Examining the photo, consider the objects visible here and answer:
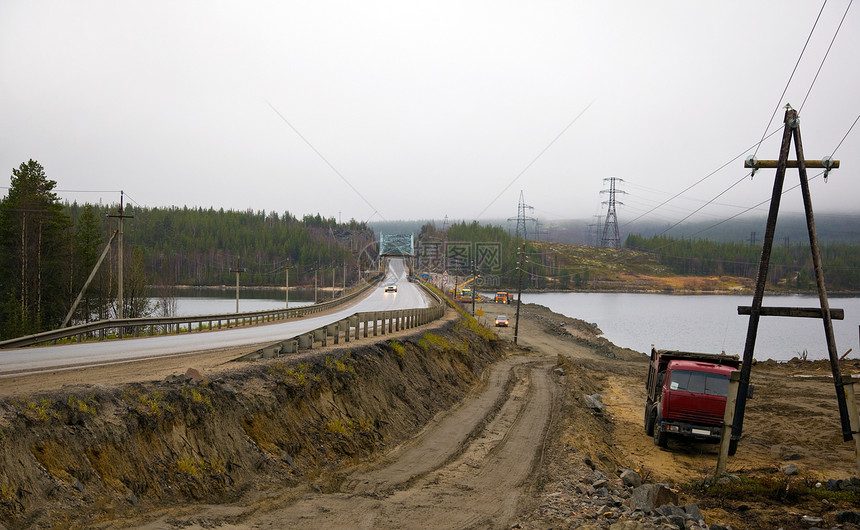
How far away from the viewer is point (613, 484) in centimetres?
1366

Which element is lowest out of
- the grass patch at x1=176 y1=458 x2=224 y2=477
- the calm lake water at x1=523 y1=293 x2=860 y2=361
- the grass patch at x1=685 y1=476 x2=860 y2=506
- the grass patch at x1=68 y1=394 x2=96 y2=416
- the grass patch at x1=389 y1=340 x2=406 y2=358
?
the calm lake water at x1=523 y1=293 x2=860 y2=361

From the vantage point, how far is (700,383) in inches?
799

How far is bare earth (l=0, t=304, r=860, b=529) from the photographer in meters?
10.1

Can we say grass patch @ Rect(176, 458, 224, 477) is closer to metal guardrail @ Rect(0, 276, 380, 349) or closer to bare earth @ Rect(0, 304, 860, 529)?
bare earth @ Rect(0, 304, 860, 529)

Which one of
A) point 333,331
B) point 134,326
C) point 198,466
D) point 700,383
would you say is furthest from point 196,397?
point 134,326

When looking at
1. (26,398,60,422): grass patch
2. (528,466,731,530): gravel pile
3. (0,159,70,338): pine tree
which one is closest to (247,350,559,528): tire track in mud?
(528,466,731,530): gravel pile

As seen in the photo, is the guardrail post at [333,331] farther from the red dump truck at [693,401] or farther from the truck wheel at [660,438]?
the truck wheel at [660,438]

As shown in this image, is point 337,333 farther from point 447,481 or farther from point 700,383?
point 700,383

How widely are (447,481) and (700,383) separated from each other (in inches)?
440

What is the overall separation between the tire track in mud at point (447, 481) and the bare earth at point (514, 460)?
0.09ft

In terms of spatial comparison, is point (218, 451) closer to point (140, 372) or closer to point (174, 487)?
point (174, 487)

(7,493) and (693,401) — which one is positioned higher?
(7,493)

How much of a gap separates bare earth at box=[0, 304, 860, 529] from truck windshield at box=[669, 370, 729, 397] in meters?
2.19

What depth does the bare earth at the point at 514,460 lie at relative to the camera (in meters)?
10.1
